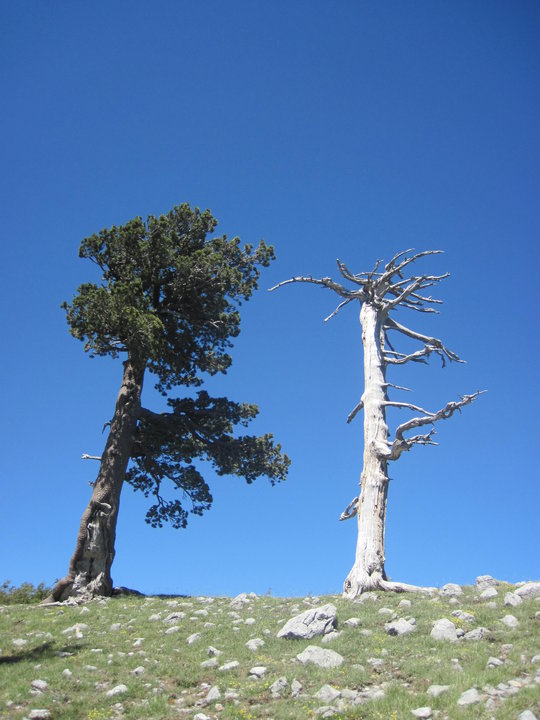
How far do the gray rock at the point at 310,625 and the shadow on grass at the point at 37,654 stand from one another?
401cm

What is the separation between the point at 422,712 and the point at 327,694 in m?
1.42

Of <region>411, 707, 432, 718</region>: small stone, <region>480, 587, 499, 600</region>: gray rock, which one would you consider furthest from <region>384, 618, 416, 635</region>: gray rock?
<region>411, 707, 432, 718</region>: small stone

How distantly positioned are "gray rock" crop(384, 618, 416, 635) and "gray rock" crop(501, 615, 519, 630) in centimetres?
152

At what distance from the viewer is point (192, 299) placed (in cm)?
2244

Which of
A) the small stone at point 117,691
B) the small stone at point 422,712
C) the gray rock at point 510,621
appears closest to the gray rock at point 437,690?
the small stone at point 422,712

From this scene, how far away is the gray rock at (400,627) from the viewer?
33.5 ft

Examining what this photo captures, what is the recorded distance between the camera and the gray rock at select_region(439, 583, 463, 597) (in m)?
12.8

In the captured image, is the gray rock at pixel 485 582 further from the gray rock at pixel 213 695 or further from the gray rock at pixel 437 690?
the gray rock at pixel 213 695

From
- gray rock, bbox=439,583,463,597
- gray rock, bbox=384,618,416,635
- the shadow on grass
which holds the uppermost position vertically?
gray rock, bbox=439,583,463,597

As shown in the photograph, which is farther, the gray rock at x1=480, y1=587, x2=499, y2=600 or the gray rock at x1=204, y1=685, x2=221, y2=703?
the gray rock at x1=480, y1=587, x2=499, y2=600

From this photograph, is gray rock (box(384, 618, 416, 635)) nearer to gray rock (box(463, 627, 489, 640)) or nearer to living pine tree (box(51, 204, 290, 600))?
gray rock (box(463, 627, 489, 640))

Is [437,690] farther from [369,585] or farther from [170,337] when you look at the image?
[170,337]

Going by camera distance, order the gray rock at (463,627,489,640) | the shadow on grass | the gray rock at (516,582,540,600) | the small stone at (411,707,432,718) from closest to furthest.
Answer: the small stone at (411,707,432,718) < the gray rock at (463,627,489,640) < the shadow on grass < the gray rock at (516,582,540,600)

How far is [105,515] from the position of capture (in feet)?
63.1
